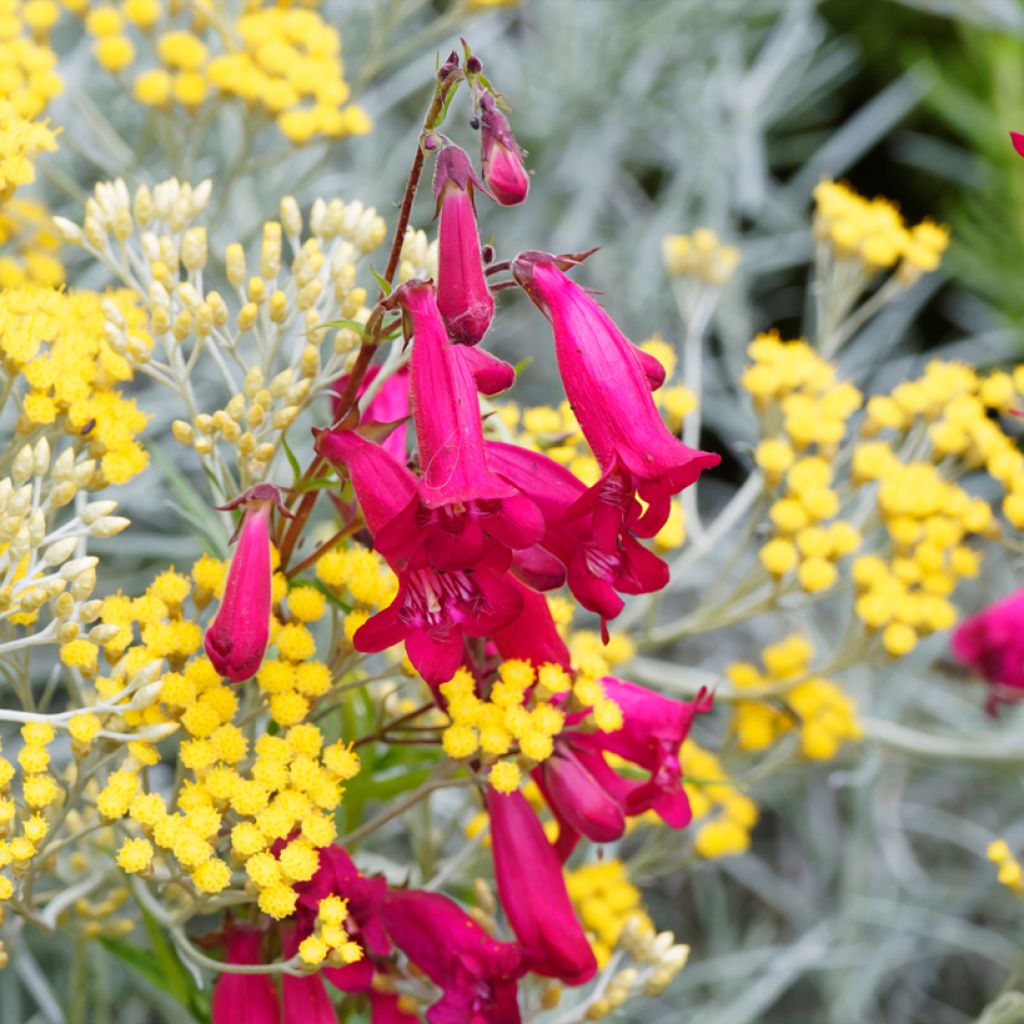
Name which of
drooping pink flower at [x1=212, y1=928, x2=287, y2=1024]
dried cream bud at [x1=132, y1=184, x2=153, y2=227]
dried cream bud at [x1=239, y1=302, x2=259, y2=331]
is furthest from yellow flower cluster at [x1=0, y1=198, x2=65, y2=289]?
drooping pink flower at [x1=212, y1=928, x2=287, y2=1024]

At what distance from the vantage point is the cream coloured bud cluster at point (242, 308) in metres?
0.67

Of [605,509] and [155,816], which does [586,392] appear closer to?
[605,509]

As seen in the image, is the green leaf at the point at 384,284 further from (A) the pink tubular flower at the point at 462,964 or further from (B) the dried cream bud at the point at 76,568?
(A) the pink tubular flower at the point at 462,964

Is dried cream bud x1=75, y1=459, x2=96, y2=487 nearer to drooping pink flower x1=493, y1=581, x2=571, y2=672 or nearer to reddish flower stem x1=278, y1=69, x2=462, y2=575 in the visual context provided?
reddish flower stem x1=278, y1=69, x2=462, y2=575

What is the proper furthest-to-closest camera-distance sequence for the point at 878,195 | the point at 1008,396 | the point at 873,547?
1. the point at 878,195
2. the point at 873,547
3. the point at 1008,396

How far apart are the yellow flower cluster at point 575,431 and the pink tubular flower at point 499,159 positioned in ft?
0.68

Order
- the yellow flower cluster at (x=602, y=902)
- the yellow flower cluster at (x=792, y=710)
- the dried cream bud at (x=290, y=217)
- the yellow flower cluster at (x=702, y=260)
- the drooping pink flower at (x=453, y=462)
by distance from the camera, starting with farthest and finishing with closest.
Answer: the yellow flower cluster at (x=702, y=260)
the yellow flower cluster at (x=792, y=710)
the yellow flower cluster at (x=602, y=902)
the dried cream bud at (x=290, y=217)
the drooping pink flower at (x=453, y=462)

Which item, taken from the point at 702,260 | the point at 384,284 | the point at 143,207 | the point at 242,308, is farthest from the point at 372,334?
the point at 702,260

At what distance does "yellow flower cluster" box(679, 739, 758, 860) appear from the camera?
93cm

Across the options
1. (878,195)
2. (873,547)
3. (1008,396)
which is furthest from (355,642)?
(878,195)

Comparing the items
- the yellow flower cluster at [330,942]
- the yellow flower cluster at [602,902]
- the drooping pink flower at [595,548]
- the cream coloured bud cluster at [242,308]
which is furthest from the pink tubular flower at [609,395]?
the yellow flower cluster at [602,902]

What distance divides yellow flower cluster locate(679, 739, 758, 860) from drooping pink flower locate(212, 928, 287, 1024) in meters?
0.35

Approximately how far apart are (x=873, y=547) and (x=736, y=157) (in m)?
0.55

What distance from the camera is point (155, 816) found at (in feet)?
1.94
